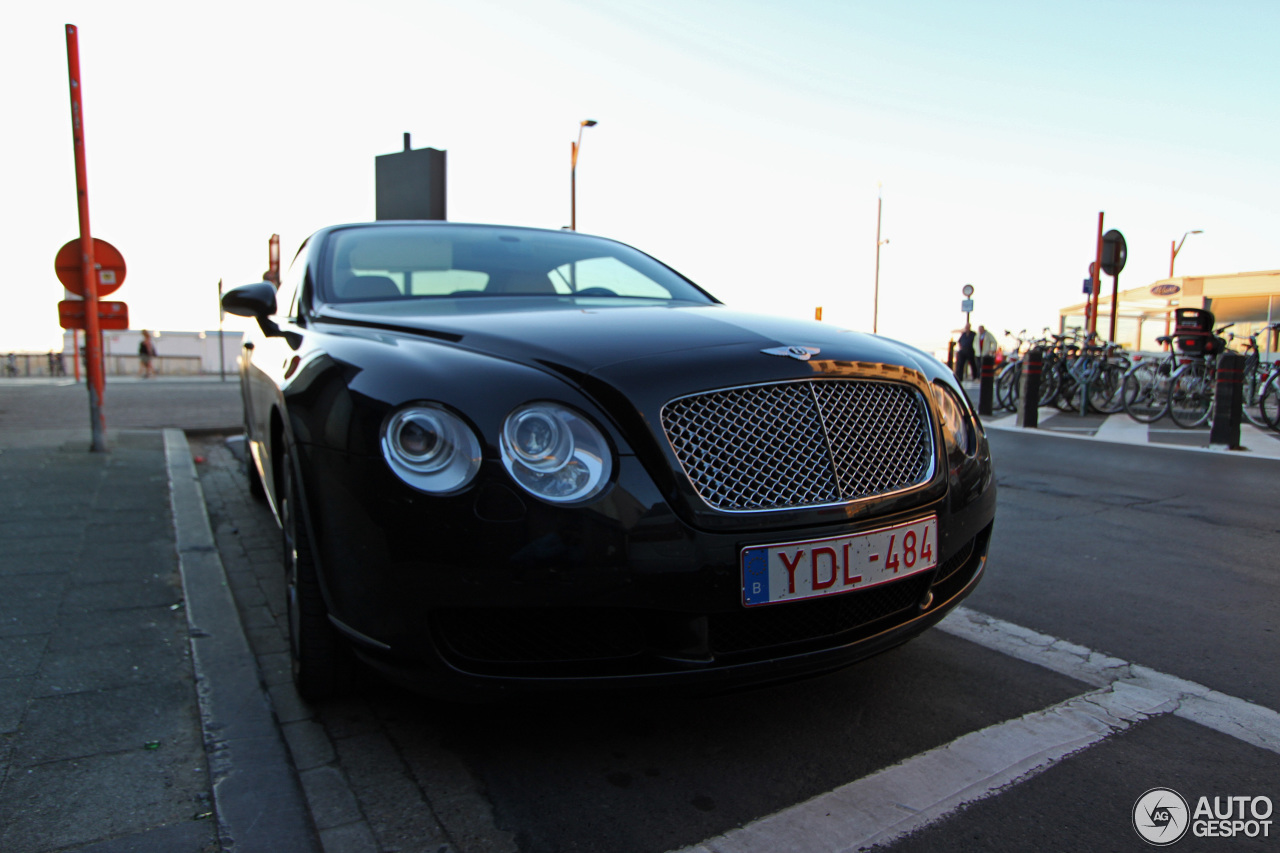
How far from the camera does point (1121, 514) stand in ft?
17.3

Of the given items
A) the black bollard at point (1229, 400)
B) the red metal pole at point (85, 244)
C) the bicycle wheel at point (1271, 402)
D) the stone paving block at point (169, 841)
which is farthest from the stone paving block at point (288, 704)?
the bicycle wheel at point (1271, 402)

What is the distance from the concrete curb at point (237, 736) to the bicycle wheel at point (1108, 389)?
11995 millimetres

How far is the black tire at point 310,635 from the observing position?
2.31 metres

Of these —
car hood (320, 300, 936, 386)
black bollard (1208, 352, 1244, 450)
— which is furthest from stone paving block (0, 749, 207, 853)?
black bollard (1208, 352, 1244, 450)

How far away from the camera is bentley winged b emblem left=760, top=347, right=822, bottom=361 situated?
212cm

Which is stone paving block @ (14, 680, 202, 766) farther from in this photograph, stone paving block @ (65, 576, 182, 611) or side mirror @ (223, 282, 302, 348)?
side mirror @ (223, 282, 302, 348)

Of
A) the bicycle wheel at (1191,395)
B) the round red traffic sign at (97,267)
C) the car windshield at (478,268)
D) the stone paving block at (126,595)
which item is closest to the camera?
the car windshield at (478,268)

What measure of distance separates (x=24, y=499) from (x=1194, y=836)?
585 cm

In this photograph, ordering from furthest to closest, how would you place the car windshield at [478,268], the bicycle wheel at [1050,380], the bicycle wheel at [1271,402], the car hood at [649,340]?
1. the bicycle wheel at [1050,380]
2. the bicycle wheel at [1271,402]
3. the car windshield at [478,268]
4. the car hood at [649,340]

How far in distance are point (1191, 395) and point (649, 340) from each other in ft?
35.4

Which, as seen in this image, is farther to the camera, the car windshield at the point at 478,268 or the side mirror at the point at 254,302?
the side mirror at the point at 254,302

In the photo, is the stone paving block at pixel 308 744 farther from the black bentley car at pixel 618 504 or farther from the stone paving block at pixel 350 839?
the stone paving block at pixel 350 839

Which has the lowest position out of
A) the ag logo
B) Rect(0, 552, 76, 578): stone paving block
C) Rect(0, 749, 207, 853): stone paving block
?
Rect(0, 552, 76, 578): stone paving block

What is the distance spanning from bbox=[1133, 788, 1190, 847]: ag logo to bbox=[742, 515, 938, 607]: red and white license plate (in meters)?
0.69
